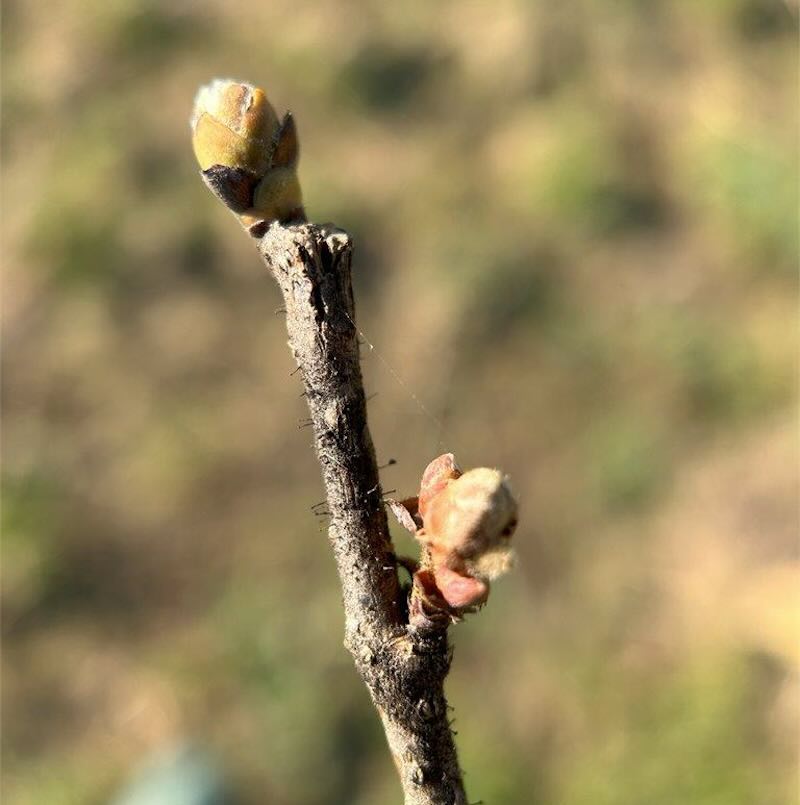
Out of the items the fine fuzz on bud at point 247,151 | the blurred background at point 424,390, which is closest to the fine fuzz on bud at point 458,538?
the fine fuzz on bud at point 247,151

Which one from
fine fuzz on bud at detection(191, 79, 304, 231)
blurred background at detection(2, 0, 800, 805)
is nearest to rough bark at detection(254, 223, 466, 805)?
fine fuzz on bud at detection(191, 79, 304, 231)

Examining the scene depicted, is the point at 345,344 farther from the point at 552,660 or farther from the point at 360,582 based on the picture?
the point at 552,660

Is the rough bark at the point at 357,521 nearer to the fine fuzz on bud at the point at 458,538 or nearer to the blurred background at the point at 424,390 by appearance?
the fine fuzz on bud at the point at 458,538

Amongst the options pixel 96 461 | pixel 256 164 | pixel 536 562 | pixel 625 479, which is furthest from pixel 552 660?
pixel 256 164

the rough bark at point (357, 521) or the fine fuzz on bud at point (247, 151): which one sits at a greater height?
the fine fuzz on bud at point (247, 151)

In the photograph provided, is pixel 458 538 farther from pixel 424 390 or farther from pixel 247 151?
pixel 424 390

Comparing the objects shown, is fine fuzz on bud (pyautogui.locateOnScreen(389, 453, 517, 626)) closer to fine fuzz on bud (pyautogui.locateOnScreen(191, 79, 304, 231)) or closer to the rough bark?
the rough bark
